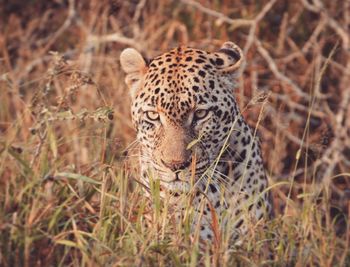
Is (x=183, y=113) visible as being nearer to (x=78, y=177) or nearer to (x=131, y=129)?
(x=78, y=177)

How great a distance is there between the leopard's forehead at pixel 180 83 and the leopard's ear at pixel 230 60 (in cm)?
5

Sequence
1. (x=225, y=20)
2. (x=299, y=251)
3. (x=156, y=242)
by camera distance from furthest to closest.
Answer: (x=225, y=20), (x=299, y=251), (x=156, y=242)

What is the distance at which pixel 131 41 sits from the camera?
26.1 ft

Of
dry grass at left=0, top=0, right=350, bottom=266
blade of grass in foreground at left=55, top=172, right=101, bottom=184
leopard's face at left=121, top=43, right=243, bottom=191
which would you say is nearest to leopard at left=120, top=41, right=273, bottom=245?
leopard's face at left=121, top=43, right=243, bottom=191


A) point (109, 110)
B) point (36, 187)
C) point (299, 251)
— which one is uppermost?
point (109, 110)

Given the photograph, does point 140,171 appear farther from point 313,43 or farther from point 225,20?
point 313,43

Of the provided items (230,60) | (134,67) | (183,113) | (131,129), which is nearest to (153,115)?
(183,113)

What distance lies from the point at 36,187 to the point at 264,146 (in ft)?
10.7

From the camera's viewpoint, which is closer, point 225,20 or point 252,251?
point 252,251

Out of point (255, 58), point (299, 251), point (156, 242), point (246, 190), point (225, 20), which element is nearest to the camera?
point (156, 242)

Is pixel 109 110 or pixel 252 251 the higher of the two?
pixel 109 110

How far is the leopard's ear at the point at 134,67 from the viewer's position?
5.41 m

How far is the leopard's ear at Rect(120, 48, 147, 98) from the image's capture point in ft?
17.8

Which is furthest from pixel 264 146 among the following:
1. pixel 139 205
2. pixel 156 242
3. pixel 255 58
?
pixel 156 242
